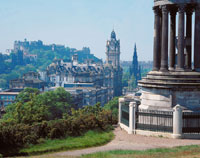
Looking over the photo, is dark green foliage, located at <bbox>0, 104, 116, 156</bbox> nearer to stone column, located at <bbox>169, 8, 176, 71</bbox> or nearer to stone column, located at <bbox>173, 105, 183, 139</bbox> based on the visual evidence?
stone column, located at <bbox>173, 105, 183, 139</bbox>

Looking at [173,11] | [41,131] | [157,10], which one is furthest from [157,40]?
[41,131]

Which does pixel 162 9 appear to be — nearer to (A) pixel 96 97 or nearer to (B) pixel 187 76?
(B) pixel 187 76

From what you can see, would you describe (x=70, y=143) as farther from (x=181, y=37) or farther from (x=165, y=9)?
(x=165, y=9)

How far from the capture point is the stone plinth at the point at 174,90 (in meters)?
31.6

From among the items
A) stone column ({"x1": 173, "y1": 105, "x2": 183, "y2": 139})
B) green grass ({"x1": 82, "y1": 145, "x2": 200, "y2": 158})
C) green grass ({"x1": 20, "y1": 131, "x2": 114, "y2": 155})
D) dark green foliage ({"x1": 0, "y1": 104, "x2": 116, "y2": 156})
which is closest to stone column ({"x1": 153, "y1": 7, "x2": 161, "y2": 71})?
stone column ({"x1": 173, "y1": 105, "x2": 183, "y2": 139})

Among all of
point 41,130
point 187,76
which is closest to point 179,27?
point 187,76

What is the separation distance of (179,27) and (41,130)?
565 inches

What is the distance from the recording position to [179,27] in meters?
33.2

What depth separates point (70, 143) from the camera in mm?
27531

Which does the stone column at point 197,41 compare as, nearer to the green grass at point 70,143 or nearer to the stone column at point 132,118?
the stone column at point 132,118

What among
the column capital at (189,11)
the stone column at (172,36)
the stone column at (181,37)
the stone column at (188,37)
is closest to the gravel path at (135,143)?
the stone column at (181,37)

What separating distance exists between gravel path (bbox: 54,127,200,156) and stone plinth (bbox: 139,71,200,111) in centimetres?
360

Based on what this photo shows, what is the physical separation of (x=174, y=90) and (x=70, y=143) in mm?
9822

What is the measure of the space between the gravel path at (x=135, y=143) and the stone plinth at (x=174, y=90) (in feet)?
11.8
